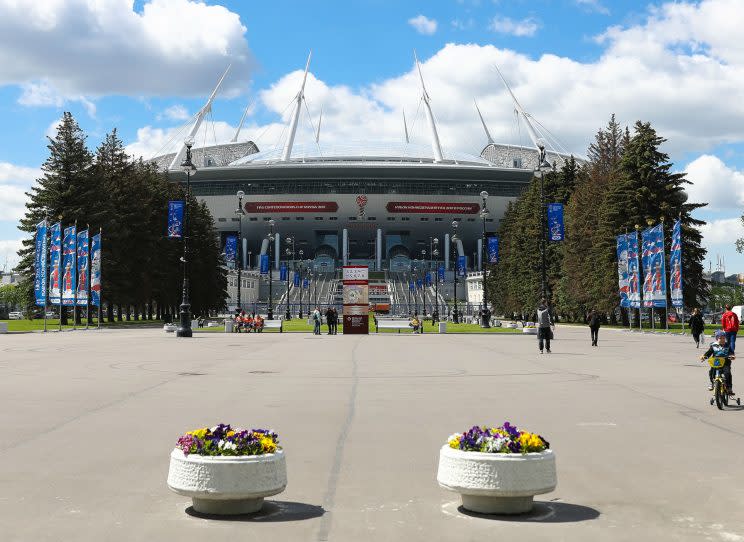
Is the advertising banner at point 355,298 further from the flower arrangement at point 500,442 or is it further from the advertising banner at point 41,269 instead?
the flower arrangement at point 500,442

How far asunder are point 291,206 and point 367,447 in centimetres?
16172

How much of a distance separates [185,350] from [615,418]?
2284 cm

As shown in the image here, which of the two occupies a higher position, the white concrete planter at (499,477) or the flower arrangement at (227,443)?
the flower arrangement at (227,443)

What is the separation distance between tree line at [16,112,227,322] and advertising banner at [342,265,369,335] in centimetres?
2878

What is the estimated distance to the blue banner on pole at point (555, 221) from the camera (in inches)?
2137

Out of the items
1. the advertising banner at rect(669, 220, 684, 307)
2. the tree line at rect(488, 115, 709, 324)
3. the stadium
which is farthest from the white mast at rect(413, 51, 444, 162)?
the advertising banner at rect(669, 220, 684, 307)

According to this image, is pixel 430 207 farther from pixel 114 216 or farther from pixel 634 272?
pixel 634 272

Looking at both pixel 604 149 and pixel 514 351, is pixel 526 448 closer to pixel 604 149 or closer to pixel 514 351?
pixel 514 351

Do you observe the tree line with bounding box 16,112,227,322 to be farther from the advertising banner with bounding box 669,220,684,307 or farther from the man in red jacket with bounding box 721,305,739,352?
the man in red jacket with bounding box 721,305,739,352

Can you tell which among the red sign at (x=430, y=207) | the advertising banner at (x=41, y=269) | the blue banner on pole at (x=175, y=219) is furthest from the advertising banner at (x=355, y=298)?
the red sign at (x=430, y=207)

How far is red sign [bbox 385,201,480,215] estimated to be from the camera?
171m

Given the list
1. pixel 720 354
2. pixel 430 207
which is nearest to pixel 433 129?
pixel 430 207

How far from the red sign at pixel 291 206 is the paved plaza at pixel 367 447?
147581 millimetres

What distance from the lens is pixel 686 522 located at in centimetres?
670
